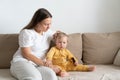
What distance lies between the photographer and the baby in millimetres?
2566

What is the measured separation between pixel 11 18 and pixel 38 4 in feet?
1.19

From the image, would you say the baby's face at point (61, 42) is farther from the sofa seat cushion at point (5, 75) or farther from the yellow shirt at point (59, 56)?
the sofa seat cushion at point (5, 75)

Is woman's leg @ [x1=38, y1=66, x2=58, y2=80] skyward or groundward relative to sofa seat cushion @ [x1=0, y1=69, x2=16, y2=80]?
skyward

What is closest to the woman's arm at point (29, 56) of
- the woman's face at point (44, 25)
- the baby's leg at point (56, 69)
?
the baby's leg at point (56, 69)

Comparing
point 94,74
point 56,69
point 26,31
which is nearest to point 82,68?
point 94,74

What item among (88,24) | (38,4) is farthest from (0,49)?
(88,24)

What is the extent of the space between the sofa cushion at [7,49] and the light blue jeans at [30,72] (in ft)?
1.11

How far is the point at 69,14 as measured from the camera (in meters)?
3.12

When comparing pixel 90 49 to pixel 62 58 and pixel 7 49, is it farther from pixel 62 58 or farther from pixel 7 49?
pixel 7 49

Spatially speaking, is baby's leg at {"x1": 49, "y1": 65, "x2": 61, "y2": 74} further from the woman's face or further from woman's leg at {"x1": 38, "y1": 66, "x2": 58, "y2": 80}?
the woman's face

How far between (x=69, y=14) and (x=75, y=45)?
49 centimetres

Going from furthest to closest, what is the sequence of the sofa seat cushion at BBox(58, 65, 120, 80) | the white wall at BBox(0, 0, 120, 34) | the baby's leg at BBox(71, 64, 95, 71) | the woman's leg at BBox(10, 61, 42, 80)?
the white wall at BBox(0, 0, 120, 34) < the baby's leg at BBox(71, 64, 95, 71) < the sofa seat cushion at BBox(58, 65, 120, 80) < the woman's leg at BBox(10, 61, 42, 80)

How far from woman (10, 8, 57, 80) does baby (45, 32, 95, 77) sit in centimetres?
9

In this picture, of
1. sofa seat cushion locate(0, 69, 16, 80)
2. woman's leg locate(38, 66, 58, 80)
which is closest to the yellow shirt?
woman's leg locate(38, 66, 58, 80)
